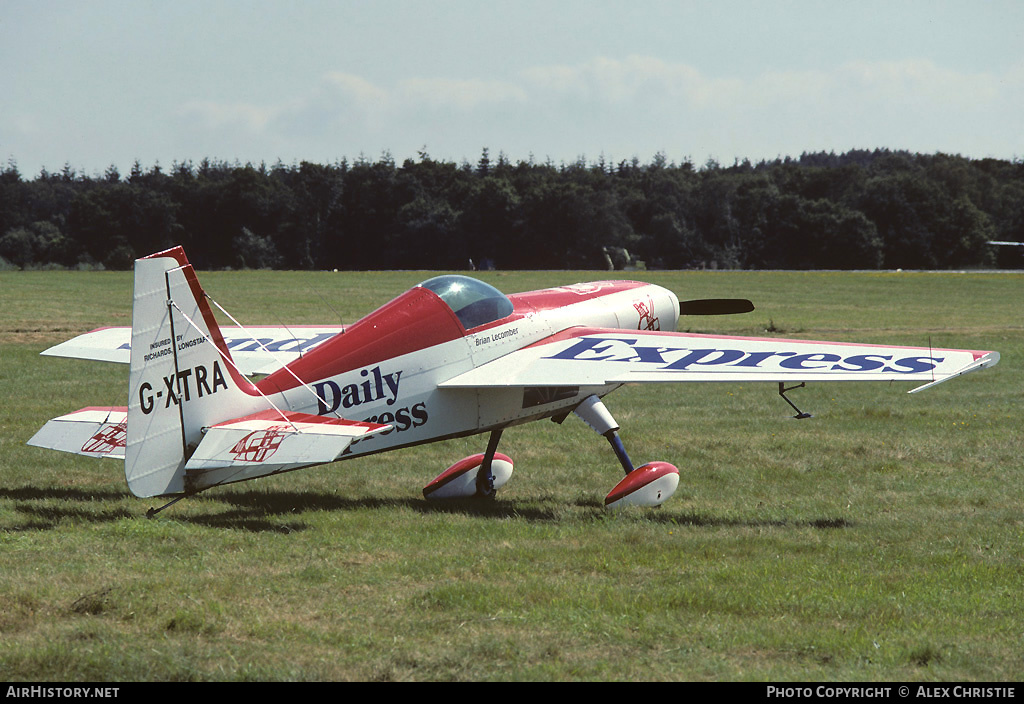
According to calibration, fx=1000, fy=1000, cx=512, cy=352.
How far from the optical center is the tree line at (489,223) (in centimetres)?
8719

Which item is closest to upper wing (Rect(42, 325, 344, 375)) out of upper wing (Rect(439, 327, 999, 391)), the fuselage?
the fuselage

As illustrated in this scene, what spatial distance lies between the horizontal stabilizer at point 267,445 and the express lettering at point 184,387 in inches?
12.6

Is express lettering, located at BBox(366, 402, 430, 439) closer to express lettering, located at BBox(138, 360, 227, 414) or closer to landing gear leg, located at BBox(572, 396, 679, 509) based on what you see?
express lettering, located at BBox(138, 360, 227, 414)

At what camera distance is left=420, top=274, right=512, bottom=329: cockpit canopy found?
32.1 feet

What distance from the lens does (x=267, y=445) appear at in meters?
7.86

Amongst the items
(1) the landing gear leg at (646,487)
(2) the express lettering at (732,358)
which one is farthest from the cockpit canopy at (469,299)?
(1) the landing gear leg at (646,487)

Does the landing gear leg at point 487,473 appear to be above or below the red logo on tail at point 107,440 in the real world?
below

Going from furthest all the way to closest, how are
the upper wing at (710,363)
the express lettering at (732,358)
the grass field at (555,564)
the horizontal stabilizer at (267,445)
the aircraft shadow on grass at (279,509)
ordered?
the express lettering at (732,358), the upper wing at (710,363), the aircraft shadow on grass at (279,509), the horizontal stabilizer at (267,445), the grass field at (555,564)

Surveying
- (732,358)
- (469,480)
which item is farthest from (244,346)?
(732,358)

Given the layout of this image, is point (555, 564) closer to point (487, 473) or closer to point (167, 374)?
point (487, 473)

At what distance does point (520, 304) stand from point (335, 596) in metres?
4.81

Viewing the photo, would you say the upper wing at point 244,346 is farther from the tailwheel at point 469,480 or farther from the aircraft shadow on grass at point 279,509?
the tailwheel at point 469,480

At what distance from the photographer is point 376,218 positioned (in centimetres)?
9406

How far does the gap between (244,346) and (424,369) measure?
371cm
